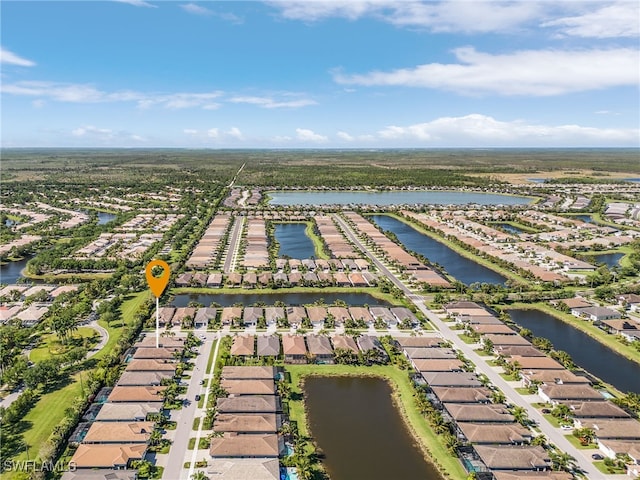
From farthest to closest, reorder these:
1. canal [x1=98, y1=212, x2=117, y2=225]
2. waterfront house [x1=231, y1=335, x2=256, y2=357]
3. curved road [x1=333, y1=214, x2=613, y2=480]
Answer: canal [x1=98, y1=212, x2=117, y2=225]
waterfront house [x1=231, y1=335, x2=256, y2=357]
curved road [x1=333, y1=214, x2=613, y2=480]

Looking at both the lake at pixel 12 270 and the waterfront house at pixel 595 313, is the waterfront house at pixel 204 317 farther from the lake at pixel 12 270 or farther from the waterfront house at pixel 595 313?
the waterfront house at pixel 595 313

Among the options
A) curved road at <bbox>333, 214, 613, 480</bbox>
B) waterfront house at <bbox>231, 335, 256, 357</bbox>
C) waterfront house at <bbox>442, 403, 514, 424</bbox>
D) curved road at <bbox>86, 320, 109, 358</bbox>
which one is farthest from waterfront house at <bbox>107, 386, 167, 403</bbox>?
curved road at <bbox>333, 214, 613, 480</bbox>

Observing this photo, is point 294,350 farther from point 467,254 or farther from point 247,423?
point 467,254

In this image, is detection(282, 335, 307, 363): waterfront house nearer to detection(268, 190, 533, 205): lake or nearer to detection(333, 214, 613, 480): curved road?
detection(333, 214, 613, 480): curved road

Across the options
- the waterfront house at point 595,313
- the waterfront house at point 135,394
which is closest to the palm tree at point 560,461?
the waterfront house at point 595,313

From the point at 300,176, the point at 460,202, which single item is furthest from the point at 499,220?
the point at 300,176

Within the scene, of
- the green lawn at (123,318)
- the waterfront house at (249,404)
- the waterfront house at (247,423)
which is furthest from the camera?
the green lawn at (123,318)

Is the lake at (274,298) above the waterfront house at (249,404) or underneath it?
above
